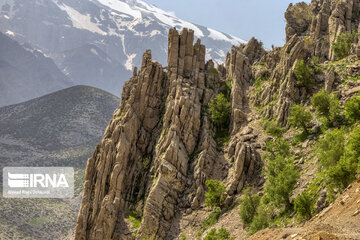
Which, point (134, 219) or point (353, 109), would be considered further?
point (134, 219)

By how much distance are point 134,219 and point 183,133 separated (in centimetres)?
1994

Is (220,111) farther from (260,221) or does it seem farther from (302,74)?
(260,221)

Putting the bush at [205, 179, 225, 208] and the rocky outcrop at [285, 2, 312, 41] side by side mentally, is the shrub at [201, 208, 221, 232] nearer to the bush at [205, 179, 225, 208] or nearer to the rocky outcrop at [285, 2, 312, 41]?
the bush at [205, 179, 225, 208]

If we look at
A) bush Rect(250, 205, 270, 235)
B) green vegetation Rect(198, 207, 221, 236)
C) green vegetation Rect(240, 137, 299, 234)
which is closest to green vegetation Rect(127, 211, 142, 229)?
green vegetation Rect(198, 207, 221, 236)

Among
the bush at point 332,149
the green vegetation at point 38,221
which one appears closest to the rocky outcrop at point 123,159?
the bush at point 332,149

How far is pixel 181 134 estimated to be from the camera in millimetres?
65688

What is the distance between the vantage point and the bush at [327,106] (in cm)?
5166

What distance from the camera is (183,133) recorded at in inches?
2594

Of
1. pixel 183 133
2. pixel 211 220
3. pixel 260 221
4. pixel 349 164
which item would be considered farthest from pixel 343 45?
pixel 211 220

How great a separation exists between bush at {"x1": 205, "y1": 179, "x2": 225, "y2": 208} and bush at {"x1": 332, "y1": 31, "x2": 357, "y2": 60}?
40.0 meters

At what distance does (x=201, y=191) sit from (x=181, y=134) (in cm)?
1359

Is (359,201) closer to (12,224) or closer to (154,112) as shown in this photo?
(154,112)

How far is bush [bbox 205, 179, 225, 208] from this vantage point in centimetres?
5325

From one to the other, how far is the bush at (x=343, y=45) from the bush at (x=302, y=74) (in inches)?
354
